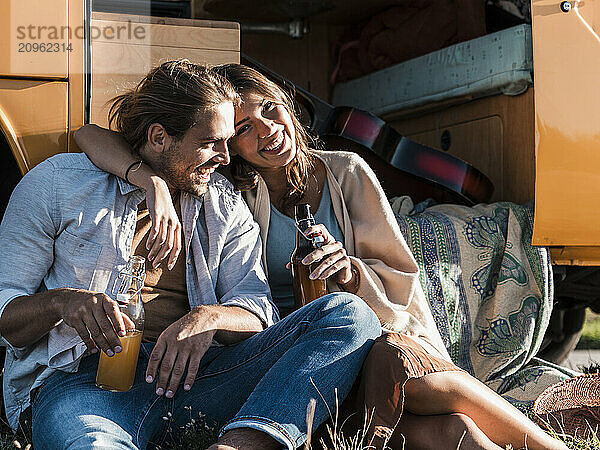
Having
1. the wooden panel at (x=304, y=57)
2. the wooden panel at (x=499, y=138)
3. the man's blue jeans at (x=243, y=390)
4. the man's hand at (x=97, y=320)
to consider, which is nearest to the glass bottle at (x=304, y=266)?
the man's blue jeans at (x=243, y=390)

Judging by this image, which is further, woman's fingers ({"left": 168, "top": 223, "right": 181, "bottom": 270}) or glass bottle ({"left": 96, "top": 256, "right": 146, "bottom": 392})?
woman's fingers ({"left": 168, "top": 223, "right": 181, "bottom": 270})

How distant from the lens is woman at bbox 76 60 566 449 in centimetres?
206

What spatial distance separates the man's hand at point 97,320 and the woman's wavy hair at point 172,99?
616 mm

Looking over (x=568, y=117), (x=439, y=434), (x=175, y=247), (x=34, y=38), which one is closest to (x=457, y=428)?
(x=439, y=434)

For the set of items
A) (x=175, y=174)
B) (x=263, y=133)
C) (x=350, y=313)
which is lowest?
(x=350, y=313)

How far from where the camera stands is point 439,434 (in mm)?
2082

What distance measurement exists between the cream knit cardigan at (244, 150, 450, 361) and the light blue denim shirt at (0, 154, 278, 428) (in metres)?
0.34

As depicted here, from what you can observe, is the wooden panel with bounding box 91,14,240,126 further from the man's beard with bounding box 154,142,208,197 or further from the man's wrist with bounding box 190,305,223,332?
the man's wrist with bounding box 190,305,223,332

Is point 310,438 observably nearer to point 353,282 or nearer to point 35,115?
point 353,282

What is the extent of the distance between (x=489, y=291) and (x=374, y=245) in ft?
2.55

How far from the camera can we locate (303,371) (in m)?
2.01

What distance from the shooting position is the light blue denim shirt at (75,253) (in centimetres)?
218

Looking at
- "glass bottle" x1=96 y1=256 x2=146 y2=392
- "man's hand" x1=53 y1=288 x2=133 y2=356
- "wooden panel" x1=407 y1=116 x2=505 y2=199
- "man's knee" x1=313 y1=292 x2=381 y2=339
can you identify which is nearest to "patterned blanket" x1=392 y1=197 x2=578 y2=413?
"wooden panel" x1=407 y1=116 x2=505 y2=199

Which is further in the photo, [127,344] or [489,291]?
[489,291]
